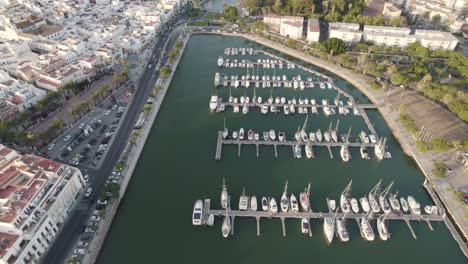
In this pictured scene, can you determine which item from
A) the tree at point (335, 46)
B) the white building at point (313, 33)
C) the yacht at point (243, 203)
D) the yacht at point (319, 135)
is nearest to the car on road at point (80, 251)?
the yacht at point (243, 203)

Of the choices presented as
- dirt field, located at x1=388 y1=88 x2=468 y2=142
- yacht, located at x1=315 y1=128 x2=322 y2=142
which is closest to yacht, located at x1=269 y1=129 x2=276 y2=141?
yacht, located at x1=315 y1=128 x2=322 y2=142

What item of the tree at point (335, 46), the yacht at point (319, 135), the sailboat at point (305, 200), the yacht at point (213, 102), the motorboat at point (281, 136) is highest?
the tree at point (335, 46)

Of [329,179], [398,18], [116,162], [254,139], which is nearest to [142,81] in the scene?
[116,162]

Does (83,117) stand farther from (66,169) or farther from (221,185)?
(221,185)

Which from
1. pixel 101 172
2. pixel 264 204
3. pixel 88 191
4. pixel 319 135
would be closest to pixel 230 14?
pixel 319 135

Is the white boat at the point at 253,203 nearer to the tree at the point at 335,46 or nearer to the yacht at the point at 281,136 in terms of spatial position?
the yacht at the point at 281,136

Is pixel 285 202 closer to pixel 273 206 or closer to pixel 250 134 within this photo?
pixel 273 206

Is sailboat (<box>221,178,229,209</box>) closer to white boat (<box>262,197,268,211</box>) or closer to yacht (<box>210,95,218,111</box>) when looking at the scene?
white boat (<box>262,197,268,211</box>)
